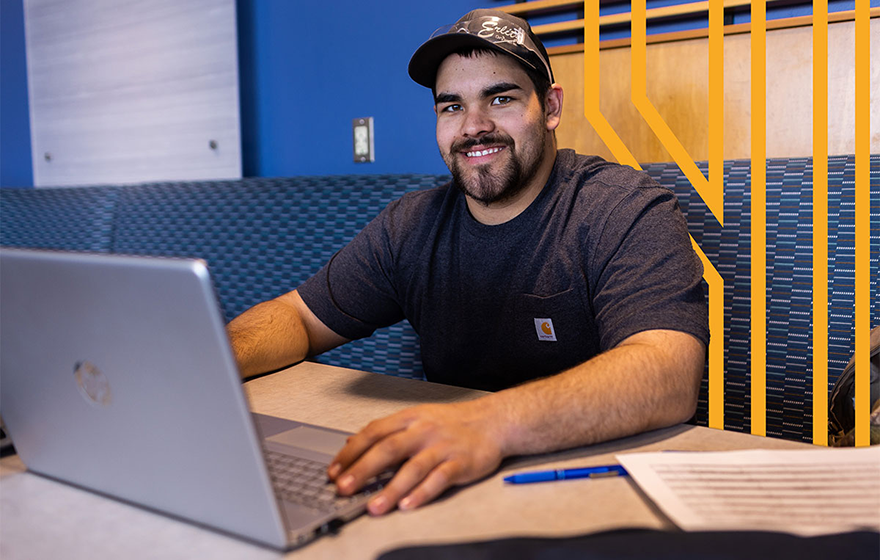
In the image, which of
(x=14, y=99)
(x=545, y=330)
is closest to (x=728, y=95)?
(x=545, y=330)

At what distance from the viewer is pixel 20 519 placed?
0.60 meters

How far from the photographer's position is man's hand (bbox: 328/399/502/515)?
0.60 metres

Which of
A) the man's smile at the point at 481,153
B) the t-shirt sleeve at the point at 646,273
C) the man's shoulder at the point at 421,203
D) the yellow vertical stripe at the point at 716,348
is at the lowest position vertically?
the yellow vertical stripe at the point at 716,348

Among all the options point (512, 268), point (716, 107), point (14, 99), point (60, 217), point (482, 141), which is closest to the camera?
point (512, 268)

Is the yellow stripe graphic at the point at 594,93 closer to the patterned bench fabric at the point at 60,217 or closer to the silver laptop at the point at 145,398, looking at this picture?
the silver laptop at the point at 145,398

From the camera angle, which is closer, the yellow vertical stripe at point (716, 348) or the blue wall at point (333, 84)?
the yellow vertical stripe at point (716, 348)

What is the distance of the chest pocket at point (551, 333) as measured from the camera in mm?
1164

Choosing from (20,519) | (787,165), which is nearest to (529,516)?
(20,519)

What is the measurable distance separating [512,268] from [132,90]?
2.06 m

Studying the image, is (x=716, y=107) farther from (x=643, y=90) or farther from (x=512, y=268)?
(x=512, y=268)

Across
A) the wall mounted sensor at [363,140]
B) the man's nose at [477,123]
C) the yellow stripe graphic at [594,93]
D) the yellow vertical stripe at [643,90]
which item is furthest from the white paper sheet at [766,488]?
the wall mounted sensor at [363,140]

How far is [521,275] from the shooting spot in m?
1.21

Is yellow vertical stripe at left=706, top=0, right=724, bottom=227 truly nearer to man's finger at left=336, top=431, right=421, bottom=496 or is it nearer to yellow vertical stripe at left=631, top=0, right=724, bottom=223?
yellow vertical stripe at left=631, top=0, right=724, bottom=223

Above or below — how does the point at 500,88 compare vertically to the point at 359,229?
above
